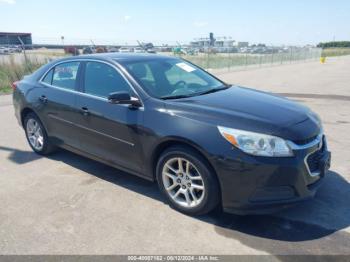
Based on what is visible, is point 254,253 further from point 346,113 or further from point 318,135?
point 346,113

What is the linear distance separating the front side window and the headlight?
142cm

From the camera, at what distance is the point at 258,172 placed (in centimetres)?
302

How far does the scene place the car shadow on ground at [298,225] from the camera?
301 cm

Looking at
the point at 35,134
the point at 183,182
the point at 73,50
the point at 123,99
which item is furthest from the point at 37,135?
the point at 73,50

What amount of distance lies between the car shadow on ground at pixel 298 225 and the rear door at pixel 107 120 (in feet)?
1.67

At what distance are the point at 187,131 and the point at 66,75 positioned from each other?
2.36m

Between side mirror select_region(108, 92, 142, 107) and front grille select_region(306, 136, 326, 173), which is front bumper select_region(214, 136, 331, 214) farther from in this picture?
side mirror select_region(108, 92, 142, 107)

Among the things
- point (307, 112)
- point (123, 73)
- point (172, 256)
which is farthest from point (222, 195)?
point (123, 73)

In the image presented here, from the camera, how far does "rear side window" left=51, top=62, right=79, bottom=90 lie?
4617 mm

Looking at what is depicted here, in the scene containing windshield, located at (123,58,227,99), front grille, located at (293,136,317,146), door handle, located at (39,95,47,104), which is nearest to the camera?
front grille, located at (293,136,317,146)

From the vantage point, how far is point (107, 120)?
157 inches

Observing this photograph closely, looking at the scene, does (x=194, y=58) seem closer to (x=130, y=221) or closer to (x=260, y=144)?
(x=130, y=221)

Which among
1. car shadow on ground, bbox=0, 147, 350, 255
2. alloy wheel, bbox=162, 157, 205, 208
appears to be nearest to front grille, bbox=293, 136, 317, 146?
car shadow on ground, bbox=0, 147, 350, 255

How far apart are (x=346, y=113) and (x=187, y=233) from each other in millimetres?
6838
